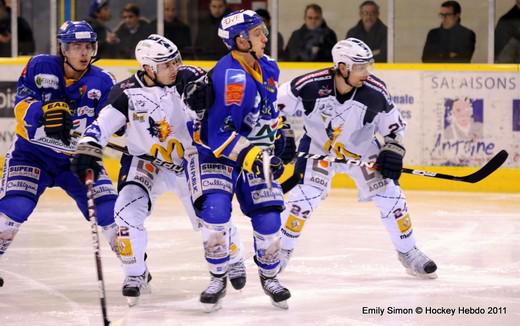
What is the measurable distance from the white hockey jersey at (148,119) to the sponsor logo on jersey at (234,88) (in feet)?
1.23

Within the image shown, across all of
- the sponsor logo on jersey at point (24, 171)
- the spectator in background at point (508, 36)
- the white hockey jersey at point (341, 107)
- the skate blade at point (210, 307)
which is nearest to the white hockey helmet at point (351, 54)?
the white hockey jersey at point (341, 107)

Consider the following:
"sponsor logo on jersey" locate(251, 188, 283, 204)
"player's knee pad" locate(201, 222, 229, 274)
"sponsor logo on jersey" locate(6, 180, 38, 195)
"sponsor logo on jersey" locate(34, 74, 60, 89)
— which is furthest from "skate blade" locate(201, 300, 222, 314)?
"sponsor logo on jersey" locate(34, 74, 60, 89)

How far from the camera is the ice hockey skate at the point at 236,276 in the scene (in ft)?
16.0

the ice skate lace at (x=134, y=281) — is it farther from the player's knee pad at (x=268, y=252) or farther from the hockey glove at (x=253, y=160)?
the hockey glove at (x=253, y=160)

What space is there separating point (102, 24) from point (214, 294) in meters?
5.56

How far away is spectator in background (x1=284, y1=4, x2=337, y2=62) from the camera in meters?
9.20

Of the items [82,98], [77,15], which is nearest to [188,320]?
[82,98]

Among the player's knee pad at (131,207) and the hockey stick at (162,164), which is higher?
the hockey stick at (162,164)

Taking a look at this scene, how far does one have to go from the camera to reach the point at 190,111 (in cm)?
462

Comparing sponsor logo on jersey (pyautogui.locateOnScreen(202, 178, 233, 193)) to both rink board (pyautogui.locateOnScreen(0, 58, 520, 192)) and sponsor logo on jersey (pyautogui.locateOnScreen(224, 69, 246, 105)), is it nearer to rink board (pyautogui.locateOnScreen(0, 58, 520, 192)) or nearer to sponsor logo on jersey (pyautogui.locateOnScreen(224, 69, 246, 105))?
sponsor logo on jersey (pyautogui.locateOnScreen(224, 69, 246, 105))

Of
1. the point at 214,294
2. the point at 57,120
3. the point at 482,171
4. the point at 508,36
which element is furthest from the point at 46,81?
the point at 508,36

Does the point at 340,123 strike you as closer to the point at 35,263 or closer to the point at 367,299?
the point at 367,299

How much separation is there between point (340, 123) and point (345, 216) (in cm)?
216

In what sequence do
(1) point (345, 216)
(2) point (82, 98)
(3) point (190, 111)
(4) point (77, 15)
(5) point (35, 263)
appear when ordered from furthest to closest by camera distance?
(4) point (77, 15) < (1) point (345, 216) < (5) point (35, 263) < (2) point (82, 98) < (3) point (190, 111)
